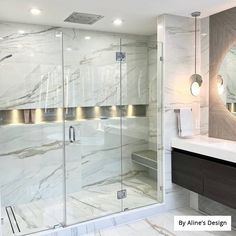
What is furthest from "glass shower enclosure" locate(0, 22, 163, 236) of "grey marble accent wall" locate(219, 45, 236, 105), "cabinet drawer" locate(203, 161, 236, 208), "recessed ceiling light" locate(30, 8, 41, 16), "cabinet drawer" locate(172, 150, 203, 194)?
"grey marble accent wall" locate(219, 45, 236, 105)

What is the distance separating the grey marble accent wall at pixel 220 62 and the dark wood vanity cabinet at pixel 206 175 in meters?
0.52

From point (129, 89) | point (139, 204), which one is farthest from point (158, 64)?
point (139, 204)

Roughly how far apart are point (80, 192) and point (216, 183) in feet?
5.80

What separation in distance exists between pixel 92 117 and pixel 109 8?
4.99 ft

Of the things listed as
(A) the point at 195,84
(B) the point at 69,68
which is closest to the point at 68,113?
(B) the point at 69,68

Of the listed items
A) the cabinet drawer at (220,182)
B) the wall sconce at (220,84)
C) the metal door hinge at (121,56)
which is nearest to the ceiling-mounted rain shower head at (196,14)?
the wall sconce at (220,84)

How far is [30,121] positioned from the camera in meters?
3.65

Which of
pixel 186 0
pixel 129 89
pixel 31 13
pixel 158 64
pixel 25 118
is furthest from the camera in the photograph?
pixel 129 89

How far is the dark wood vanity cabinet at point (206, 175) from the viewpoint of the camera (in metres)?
2.69

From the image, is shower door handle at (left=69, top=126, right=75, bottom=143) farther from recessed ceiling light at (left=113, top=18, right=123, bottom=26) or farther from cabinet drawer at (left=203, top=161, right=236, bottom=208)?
cabinet drawer at (left=203, top=161, right=236, bottom=208)

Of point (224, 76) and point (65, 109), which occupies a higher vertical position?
point (224, 76)

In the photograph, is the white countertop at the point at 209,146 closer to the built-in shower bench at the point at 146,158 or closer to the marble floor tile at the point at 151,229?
the built-in shower bench at the point at 146,158

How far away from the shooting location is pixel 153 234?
2883mm

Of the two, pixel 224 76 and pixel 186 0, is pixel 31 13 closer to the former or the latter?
pixel 186 0
